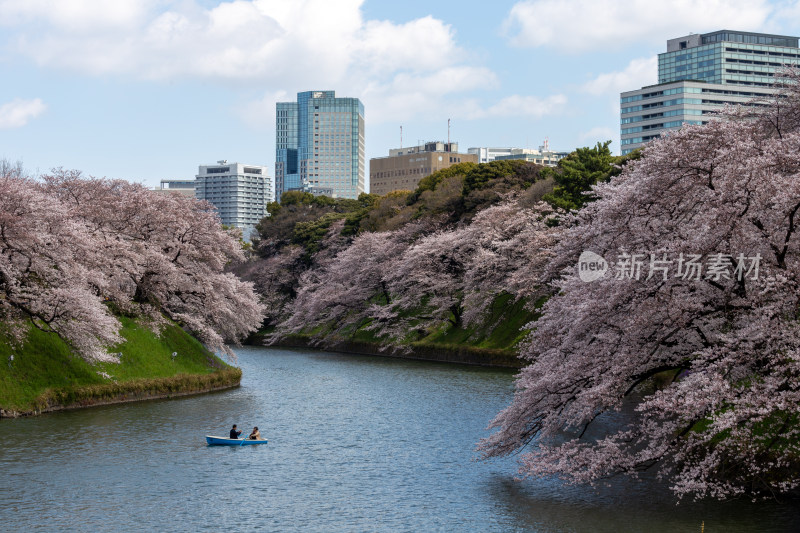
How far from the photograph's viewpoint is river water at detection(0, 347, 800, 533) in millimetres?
22531

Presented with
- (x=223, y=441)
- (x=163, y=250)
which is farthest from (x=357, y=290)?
(x=223, y=441)

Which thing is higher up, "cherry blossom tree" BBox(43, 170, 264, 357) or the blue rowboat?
"cherry blossom tree" BBox(43, 170, 264, 357)

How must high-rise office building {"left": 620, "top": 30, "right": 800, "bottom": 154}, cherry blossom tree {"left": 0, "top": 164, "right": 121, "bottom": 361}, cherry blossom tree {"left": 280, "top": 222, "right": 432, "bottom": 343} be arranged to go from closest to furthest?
cherry blossom tree {"left": 0, "top": 164, "right": 121, "bottom": 361} → cherry blossom tree {"left": 280, "top": 222, "right": 432, "bottom": 343} → high-rise office building {"left": 620, "top": 30, "right": 800, "bottom": 154}

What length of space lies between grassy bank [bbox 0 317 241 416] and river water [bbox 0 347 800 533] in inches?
42.8

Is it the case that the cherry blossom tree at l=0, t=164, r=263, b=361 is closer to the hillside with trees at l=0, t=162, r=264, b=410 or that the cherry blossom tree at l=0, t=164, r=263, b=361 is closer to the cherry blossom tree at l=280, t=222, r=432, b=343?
the hillside with trees at l=0, t=162, r=264, b=410

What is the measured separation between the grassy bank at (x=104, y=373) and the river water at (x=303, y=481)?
1087mm

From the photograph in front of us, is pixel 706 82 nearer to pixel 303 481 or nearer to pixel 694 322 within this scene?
pixel 694 322

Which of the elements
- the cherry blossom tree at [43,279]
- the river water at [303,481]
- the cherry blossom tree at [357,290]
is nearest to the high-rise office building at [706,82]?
the cherry blossom tree at [357,290]

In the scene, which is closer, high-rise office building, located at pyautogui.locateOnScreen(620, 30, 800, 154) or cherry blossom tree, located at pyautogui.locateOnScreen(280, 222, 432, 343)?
cherry blossom tree, located at pyautogui.locateOnScreen(280, 222, 432, 343)

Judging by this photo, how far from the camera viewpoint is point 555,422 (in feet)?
83.5

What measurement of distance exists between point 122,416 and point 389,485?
17304mm

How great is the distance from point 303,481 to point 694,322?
1372 cm

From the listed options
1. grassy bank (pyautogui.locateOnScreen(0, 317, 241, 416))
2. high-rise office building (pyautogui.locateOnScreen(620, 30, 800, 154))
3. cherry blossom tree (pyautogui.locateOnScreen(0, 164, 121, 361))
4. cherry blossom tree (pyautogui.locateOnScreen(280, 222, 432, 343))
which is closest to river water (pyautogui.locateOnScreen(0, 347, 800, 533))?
grassy bank (pyautogui.locateOnScreen(0, 317, 241, 416))

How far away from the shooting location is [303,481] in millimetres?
27531
